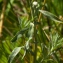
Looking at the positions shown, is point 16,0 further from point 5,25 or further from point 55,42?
point 55,42

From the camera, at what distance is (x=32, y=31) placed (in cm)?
99

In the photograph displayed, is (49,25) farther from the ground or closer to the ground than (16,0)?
closer to the ground

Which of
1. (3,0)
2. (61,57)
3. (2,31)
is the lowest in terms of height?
(61,57)

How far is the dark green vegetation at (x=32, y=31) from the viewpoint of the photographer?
3.29 ft

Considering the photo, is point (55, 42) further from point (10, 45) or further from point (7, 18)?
point (7, 18)

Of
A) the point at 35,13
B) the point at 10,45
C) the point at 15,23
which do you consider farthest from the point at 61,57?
the point at 15,23

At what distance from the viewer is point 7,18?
179 cm

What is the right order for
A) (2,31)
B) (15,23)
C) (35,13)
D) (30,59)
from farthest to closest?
(15,23), (2,31), (30,59), (35,13)

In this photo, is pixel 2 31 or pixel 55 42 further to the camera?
pixel 2 31

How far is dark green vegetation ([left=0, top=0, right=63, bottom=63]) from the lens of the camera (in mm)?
1003

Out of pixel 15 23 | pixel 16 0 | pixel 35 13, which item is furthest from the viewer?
pixel 16 0

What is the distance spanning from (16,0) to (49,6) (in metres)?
0.33

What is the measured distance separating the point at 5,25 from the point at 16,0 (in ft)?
0.88

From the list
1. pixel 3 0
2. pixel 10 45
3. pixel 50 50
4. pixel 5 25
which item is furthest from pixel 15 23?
pixel 50 50
